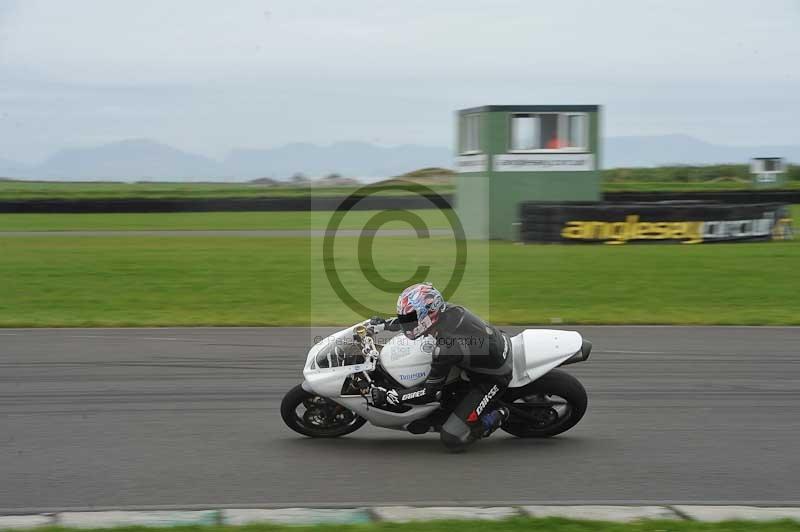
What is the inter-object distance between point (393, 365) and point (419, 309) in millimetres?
548

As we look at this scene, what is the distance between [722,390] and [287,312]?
7310 mm

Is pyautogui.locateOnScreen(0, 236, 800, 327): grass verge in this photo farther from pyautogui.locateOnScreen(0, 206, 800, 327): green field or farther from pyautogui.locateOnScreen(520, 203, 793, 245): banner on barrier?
pyautogui.locateOnScreen(520, 203, 793, 245): banner on barrier

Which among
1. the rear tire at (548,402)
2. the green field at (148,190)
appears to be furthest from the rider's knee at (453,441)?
the green field at (148,190)

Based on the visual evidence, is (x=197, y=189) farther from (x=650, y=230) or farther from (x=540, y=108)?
(x=650, y=230)

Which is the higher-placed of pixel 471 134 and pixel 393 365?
pixel 471 134

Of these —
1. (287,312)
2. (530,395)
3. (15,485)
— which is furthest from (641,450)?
(287,312)

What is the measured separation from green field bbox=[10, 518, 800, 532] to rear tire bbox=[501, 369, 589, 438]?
1981mm

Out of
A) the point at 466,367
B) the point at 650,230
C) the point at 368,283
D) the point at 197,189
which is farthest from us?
the point at 197,189

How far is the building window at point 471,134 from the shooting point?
27.3 metres

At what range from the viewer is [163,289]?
17328 mm

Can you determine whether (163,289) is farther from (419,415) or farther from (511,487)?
(511,487)

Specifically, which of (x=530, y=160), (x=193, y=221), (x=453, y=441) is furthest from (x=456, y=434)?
(x=193, y=221)

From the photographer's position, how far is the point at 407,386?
7.13 meters

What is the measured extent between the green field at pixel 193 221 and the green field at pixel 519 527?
29.5 m
